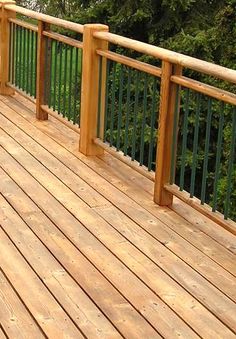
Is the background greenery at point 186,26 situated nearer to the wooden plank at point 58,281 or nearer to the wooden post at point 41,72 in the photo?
the wooden post at point 41,72

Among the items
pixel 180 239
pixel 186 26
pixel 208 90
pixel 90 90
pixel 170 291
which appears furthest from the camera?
pixel 186 26

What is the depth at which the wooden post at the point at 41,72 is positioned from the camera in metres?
6.64

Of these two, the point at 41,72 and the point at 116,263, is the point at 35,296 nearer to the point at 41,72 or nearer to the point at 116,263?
the point at 116,263

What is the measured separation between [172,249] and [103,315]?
895 mm

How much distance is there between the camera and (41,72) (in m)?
6.77

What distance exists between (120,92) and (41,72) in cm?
174

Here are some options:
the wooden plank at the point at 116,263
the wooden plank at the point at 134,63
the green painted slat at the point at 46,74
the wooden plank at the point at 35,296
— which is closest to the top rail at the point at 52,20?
the green painted slat at the point at 46,74

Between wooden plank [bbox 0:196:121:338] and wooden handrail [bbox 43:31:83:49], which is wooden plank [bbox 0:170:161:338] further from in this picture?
wooden handrail [bbox 43:31:83:49]

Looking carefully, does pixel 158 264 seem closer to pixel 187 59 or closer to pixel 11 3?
pixel 187 59

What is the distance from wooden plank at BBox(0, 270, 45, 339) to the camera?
10.2 ft

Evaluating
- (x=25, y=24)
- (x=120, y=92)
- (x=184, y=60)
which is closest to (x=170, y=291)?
(x=184, y=60)

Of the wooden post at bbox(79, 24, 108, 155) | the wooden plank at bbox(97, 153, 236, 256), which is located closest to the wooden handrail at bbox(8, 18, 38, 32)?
the wooden post at bbox(79, 24, 108, 155)

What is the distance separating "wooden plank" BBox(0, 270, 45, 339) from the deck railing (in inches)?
52.0

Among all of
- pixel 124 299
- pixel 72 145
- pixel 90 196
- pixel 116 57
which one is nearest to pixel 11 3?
pixel 72 145
